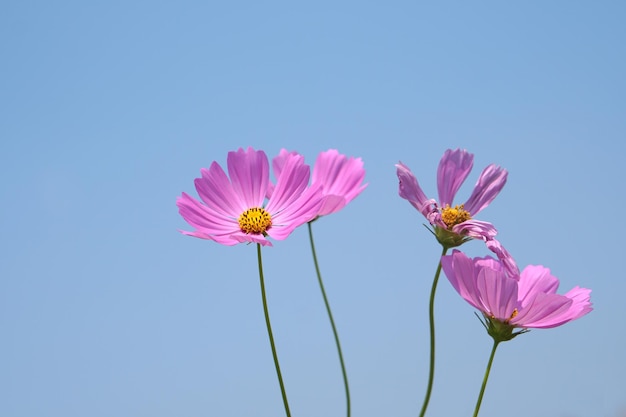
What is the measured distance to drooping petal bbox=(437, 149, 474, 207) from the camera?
5.92ft

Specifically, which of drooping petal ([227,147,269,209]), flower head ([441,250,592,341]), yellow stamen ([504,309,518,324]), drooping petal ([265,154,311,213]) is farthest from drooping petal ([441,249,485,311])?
drooping petal ([227,147,269,209])

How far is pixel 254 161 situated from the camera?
1.69 metres

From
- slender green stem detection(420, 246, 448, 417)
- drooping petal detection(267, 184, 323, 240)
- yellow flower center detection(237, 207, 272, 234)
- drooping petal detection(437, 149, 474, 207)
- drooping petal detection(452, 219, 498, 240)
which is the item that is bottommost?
slender green stem detection(420, 246, 448, 417)

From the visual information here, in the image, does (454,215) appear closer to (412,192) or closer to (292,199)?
(412,192)

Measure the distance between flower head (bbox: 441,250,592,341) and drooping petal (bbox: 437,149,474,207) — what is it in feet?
1.00

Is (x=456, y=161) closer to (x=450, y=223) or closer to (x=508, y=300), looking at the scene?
(x=450, y=223)

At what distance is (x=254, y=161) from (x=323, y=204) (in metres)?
0.22

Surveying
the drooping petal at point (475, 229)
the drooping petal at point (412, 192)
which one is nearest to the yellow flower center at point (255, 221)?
the drooping petal at point (412, 192)

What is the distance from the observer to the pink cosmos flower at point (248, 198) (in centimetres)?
160

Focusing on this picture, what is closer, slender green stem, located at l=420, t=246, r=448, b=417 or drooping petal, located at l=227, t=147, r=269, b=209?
slender green stem, located at l=420, t=246, r=448, b=417

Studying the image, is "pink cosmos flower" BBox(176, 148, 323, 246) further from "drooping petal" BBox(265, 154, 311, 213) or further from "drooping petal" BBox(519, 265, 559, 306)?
"drooping petal" BBox(519, 265, 559, 306)

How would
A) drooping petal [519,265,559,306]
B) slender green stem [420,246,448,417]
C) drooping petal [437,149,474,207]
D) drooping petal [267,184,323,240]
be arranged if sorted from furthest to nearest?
drooping petal [437,149,474,207], drooping petal [519,265,559,306], drooping petal [267,184,323,240], slender green stem [420,246,448,417]

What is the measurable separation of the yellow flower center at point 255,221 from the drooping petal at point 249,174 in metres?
0.03

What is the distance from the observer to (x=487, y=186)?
184 centimetres
